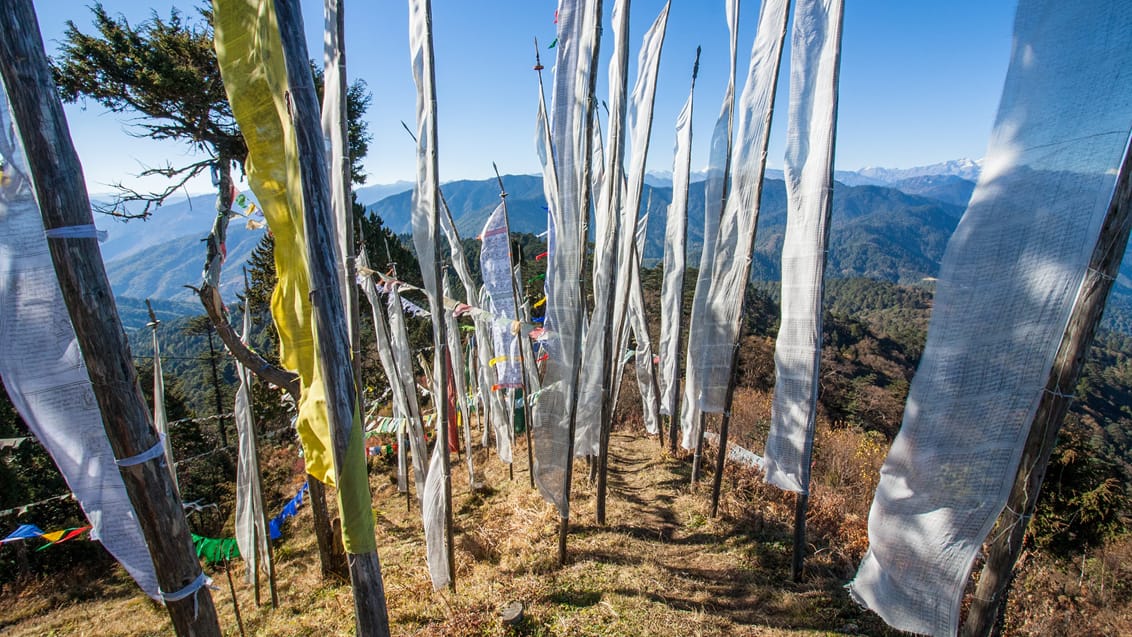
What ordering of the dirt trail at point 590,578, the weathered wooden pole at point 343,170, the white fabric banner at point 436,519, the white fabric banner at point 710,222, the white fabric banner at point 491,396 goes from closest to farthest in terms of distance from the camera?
the weathered wooden pole at point 343,170 < the dirt trail at point 590,578 < the white fabric banner at point 436,519 < the white fabric banner at point 710,222 < the white fabric banner at point 491,396

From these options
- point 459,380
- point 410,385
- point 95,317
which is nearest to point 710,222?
point 410,385

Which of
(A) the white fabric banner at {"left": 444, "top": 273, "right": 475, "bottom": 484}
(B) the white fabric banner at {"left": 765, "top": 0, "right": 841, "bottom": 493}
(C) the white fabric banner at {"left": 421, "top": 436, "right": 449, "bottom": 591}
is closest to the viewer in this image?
(B) the white fabric banner at {"left": 765, "top": 0, "right": 841, "bottom": 493}

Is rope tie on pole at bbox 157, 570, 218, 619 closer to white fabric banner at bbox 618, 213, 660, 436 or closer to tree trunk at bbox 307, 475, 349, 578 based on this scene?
tree trunk at bbox 307, 475, 349, 578

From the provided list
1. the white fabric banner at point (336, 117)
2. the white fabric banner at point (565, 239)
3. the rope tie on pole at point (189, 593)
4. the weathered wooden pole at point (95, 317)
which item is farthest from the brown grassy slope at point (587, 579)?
the white fabric banner at point (336, 117)

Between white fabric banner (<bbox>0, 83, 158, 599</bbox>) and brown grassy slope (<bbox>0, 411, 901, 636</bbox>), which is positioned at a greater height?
white fabric banner (<bbox>0, 83, 158, 599</bbox>)

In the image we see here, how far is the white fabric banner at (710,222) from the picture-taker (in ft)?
18.8

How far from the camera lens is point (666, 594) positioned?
4328 mm

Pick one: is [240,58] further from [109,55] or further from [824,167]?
[109,55]

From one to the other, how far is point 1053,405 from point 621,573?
365cm

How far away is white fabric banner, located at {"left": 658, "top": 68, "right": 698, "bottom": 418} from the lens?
22.0 ft

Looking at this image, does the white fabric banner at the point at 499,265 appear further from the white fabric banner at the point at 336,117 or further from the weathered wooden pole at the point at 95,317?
the weathered wooden pole at the point at 95,317

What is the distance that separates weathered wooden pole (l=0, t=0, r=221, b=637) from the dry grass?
7.34ft

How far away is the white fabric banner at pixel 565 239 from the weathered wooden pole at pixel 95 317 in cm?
271

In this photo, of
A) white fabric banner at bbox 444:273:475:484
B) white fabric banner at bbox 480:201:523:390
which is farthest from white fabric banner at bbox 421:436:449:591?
white fabric banner at bbox 444:273:475:484
